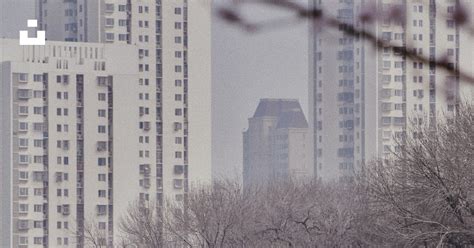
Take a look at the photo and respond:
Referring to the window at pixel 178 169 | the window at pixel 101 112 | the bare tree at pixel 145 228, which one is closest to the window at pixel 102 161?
the window at pixel 101 112

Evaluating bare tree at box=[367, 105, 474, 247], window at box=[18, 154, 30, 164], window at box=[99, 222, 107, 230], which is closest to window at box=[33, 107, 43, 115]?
window at box=[18, 154, 30, 164]

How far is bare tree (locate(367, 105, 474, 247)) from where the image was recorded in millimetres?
16531

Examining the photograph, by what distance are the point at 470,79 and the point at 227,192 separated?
3055 centimetres

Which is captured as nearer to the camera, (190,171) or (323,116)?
(190,171)

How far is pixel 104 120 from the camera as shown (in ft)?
163

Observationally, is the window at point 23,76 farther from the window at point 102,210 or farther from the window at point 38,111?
the window at point 102,210

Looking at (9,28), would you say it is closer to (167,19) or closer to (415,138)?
(167,19)

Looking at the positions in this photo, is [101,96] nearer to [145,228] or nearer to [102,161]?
[102,161]

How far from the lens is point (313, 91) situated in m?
54.9

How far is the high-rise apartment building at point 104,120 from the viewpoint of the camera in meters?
48.5

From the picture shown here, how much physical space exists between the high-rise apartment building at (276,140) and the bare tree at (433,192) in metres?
34.1

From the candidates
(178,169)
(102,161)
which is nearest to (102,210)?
(102,161)

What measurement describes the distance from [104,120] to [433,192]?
33442 mm

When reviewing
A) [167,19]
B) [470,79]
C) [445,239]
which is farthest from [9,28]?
[470,79]
